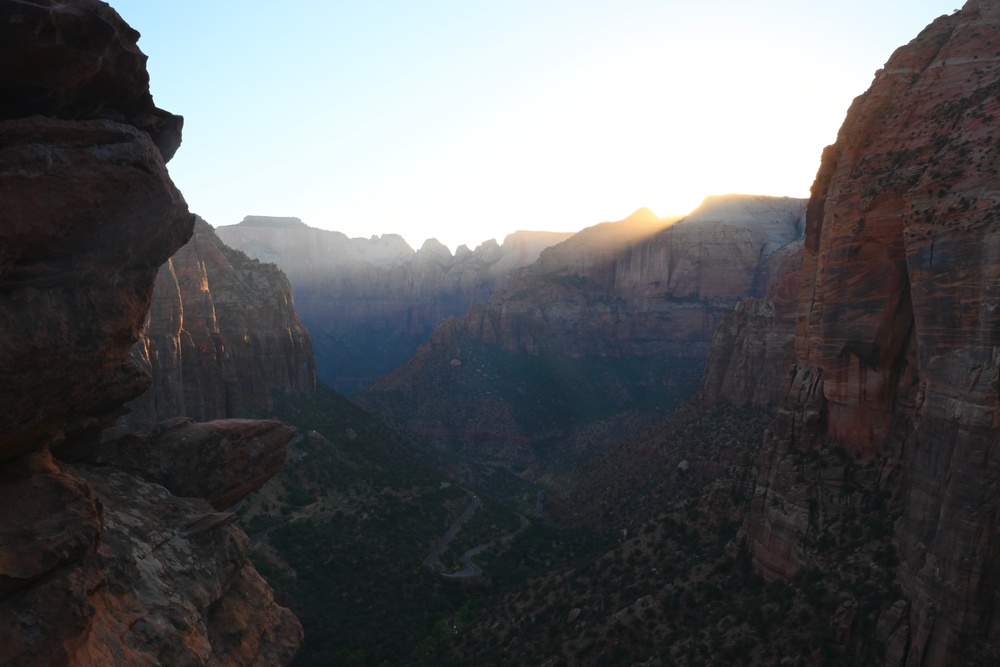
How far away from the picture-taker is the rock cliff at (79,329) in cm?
1051

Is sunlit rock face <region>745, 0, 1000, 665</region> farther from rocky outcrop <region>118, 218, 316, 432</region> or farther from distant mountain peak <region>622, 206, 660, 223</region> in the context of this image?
distant mountain peak <region>622, 206, 660, 223</region>

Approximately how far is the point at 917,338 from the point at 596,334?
104 metres

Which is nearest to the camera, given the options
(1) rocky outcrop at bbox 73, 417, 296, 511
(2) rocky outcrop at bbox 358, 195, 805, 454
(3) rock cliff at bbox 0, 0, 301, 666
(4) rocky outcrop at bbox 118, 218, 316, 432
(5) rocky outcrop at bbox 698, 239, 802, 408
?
(3) rock cliff at bbox 0, 0, 301, 666

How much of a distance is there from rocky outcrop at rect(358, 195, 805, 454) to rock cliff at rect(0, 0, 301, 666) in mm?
89677

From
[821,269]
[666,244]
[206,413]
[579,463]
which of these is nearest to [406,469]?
[206,413]

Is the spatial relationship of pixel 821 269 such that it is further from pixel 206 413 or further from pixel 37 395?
pixel 206 413

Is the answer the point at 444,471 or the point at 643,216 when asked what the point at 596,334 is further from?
the point at 444,471

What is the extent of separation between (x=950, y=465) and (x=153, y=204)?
77.4 ft

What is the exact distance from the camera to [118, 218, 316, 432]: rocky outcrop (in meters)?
49.8

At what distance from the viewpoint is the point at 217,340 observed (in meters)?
58.6

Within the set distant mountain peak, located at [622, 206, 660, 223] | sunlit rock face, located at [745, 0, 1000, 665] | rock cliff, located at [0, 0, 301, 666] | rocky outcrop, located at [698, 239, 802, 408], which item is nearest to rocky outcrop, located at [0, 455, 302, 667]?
→ rock cliff, located at [0, 0, 301, 666]

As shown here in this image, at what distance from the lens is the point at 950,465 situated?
837 inches

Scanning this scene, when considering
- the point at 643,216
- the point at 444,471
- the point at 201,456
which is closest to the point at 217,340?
the point at 444,471

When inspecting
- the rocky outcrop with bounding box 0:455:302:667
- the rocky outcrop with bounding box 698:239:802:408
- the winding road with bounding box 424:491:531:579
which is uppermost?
the rocky outcrop with bounding box 0:455:302:667
